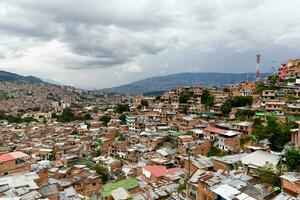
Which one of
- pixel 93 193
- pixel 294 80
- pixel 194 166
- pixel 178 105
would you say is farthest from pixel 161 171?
pixel 294 80

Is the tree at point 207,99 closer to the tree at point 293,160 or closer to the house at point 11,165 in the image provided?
the tree at point 293,160

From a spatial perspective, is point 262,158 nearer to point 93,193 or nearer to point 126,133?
point 93,193

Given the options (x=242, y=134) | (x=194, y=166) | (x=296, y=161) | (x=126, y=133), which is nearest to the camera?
(x=296, y=161)

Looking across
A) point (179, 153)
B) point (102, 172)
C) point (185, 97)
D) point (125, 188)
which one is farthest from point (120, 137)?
point (125, 188)

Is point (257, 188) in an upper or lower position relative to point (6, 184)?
upper

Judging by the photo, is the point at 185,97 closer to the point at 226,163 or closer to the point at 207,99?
the point at 207,99

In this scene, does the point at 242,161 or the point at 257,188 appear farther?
the point at 242,161

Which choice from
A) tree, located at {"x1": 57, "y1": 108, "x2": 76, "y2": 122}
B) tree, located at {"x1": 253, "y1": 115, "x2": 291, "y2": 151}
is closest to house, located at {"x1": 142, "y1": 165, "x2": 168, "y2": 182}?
tree, located at {"x1": 253, "y1": 115, "x2": 291, "y2": 151}
